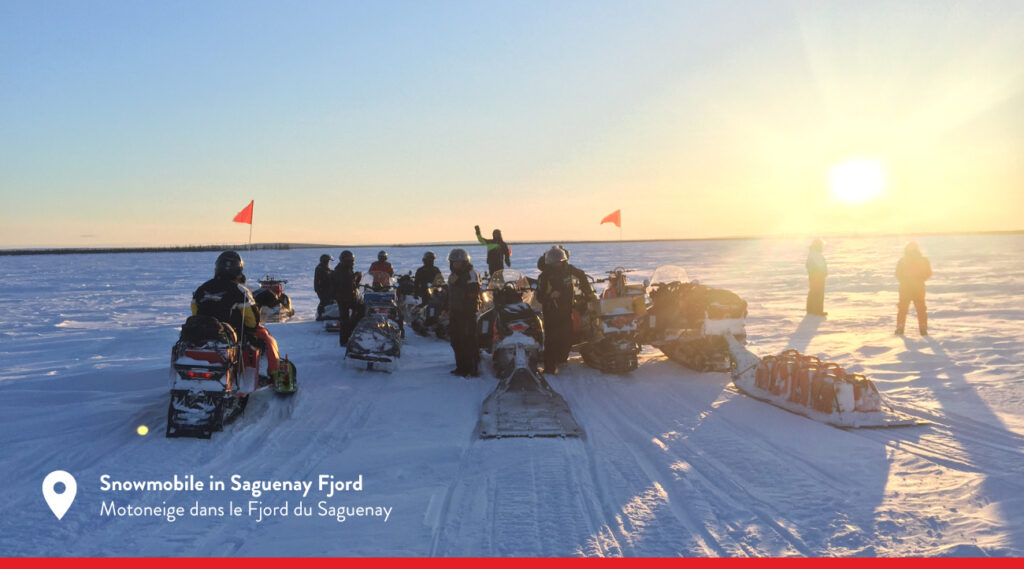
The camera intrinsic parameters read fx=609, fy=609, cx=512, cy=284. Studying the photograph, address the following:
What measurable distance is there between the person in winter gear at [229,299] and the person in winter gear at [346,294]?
155 inches

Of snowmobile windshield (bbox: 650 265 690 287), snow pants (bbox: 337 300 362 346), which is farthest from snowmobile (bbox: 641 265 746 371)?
snow pants (bbox: 337 300 362 346)

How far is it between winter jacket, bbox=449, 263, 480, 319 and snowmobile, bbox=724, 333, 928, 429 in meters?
Answer: 3.58

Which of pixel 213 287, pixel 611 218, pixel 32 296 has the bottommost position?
pixel 32 296

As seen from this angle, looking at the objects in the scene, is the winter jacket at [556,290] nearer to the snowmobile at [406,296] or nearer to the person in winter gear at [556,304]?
the person in winter gear at [556,304]

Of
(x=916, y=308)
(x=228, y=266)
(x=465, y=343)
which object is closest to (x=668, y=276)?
(x=465, y=343)

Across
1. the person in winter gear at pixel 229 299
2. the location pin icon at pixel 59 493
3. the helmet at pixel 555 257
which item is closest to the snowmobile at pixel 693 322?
the helmet at pixel 555 257

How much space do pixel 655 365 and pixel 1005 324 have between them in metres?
8.35

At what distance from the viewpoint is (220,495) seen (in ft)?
13.4

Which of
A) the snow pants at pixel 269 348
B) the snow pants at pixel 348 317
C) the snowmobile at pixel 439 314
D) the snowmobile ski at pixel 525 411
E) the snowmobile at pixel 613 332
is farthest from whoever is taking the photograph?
the snowmobile at pixel 439 314

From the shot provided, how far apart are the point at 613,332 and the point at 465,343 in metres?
2.01

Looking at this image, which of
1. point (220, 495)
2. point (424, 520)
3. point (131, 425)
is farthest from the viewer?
point (131, 425)

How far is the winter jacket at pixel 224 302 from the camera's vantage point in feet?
19.0

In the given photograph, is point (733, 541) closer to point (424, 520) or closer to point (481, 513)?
point (481, 513)

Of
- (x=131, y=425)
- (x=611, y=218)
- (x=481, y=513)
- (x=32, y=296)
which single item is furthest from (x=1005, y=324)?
(x=32, y=296)
